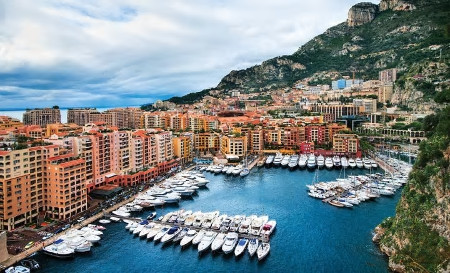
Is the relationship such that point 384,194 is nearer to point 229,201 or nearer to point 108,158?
point 229,201

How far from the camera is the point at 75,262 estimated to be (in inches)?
1051

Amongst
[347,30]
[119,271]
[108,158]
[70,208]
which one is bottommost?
[119,271]

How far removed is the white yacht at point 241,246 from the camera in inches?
1066

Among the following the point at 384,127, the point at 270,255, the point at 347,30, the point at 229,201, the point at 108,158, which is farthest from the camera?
the point at 347,30

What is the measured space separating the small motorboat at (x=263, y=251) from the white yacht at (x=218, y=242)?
300cm

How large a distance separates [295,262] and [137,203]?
18.6 metres

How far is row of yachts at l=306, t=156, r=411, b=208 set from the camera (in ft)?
130

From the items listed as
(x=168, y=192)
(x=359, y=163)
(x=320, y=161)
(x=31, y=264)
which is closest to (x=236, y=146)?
(x=320, y=161)

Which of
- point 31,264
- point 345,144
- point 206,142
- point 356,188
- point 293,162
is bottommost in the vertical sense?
point 31,264

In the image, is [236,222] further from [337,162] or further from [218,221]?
[337,162]

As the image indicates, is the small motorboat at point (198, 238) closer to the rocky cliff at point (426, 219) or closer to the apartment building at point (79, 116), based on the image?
the rocky cliff at point (426, 219)

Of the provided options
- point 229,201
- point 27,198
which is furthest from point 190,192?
point 27,198

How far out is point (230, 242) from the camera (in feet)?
92.9

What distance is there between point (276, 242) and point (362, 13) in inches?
6507
